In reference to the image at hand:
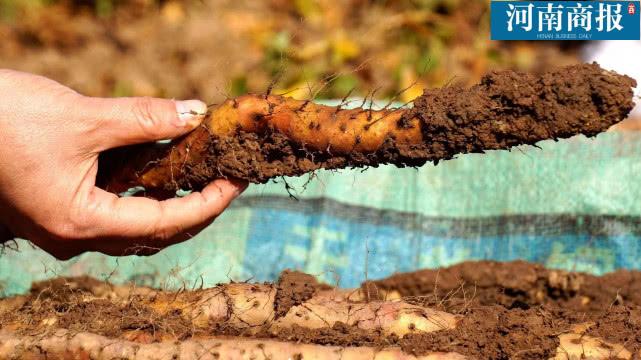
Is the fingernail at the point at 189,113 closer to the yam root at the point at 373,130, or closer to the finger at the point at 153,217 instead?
the yam root at the point at 373,130

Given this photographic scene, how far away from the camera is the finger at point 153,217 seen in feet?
5.95

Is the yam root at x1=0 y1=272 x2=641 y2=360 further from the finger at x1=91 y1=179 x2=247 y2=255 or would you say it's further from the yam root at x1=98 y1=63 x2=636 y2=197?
the yam root at x1=98 y1=63 x2=636 y2=197

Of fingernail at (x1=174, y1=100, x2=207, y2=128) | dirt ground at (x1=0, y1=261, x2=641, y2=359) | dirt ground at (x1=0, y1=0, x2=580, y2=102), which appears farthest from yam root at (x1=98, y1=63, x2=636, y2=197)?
dirt ground at (x1=0, y1=0, x2=580, y2=102)

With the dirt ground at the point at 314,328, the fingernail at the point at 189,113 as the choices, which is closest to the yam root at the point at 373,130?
the fingernail at the point at 189,113

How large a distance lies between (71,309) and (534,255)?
1526 millimetres

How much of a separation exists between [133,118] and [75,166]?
167 millimetres

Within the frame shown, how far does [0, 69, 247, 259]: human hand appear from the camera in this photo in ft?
5.69

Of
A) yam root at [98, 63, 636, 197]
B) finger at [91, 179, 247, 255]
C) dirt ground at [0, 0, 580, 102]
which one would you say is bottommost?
finger at [91, 179, 247, 255]

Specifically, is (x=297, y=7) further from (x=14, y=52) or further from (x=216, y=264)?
(x=216, y=264)

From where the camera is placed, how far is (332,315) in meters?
1.83

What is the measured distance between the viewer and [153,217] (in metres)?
1.85

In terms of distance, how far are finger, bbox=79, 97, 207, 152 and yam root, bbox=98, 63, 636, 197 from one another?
7cm

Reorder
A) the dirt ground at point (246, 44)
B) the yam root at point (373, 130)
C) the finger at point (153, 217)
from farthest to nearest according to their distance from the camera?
the dirt ground at point (246, 44)
the finger at point (153, 217)
the yam root at point (373, 130)

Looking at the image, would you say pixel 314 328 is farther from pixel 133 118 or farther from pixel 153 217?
pixel 133 118
